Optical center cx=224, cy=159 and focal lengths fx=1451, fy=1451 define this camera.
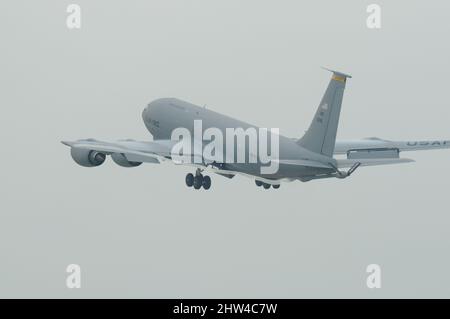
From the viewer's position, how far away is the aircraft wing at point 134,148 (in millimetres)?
99500

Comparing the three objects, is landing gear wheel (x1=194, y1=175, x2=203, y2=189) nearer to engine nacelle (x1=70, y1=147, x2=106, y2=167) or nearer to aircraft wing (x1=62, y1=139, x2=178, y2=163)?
aircraft wing (x1=62, y1=139, x2=178, y2=163)

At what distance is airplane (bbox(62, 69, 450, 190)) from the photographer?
90500mm

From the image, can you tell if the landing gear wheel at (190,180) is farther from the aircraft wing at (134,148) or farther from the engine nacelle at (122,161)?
Answer: the engine nacelle at (122,161)

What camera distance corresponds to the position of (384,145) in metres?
107

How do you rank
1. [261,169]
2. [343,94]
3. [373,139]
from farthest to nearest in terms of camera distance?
[373,139] → [261,169] → [343,94]

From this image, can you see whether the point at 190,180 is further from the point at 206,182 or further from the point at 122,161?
the point at 122,161

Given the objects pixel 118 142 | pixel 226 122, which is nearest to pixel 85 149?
pixel 118 142

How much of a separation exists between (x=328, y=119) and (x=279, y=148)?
498cm

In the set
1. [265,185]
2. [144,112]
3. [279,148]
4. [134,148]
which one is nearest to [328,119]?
[279,148]

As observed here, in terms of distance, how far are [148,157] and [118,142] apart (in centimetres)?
595

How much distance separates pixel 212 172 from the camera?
101m

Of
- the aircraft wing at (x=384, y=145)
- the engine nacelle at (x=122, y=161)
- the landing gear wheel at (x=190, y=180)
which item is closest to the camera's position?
the landing gear wheel at (x=190, y=180)

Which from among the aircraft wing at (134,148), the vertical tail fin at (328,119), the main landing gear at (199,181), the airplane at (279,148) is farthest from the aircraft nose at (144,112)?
the vertical tail fin at (328,119)

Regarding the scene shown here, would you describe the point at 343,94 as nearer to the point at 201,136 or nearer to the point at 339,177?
the point at 339,177
